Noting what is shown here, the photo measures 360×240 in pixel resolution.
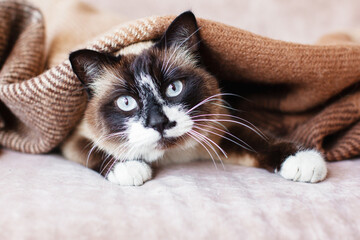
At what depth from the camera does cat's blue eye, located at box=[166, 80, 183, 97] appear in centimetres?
109

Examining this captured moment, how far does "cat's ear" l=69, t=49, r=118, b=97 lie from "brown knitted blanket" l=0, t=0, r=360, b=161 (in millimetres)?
39

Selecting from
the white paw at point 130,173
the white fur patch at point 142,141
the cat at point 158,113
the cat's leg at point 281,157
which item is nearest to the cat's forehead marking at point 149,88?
the cat at point 158,113

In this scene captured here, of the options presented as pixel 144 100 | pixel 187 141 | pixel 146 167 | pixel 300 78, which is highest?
pixel 300 78

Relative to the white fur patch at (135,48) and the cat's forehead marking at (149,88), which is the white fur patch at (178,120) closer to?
the cat's forehead marking at (149,88)

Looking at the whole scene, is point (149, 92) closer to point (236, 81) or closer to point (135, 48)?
point (135, 48)

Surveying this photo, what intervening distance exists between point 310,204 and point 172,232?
39cm

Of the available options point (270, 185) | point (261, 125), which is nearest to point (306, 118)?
point (261, 125)

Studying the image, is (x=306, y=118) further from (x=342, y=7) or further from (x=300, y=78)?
(x=342, y=7)

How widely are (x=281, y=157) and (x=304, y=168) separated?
0.37 ft

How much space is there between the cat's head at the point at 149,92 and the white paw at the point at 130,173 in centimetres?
5

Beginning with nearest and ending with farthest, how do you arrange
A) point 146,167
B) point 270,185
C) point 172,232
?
point 172,232 < point 270,185 < point 146,167

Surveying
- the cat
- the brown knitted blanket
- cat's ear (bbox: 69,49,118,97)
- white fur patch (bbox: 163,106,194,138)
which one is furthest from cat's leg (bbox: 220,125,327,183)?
cat's ear (bbox: 69,49,118,97)

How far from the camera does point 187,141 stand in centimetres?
114

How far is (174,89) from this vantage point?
1101 mm
